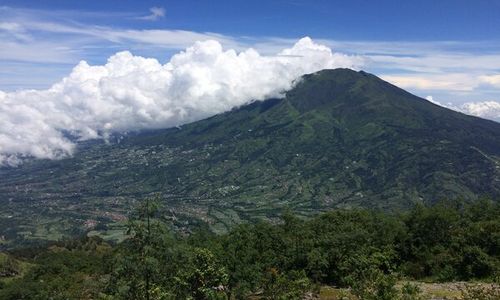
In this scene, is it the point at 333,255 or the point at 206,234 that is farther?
the point at 206,234

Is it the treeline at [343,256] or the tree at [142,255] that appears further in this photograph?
the treeline at [343,256]

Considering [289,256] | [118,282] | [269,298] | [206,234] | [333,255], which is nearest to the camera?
[118,282]

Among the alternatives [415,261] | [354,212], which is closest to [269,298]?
[415,261]

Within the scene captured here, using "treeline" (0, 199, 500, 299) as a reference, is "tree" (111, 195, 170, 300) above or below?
above

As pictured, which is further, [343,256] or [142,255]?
[343,256]

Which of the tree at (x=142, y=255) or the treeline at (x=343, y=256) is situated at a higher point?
the tree at (x=142, y=255)

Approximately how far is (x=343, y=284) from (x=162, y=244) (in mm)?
52930

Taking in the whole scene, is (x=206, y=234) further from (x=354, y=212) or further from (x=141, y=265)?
(x=141, y=265)

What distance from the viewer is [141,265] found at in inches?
1077

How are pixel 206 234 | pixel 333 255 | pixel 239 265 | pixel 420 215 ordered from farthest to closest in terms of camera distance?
pixel 206 234 → pixel 420 215 → pixel 333 255 → pixel 239 265

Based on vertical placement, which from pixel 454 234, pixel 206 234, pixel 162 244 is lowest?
pixel 206 234

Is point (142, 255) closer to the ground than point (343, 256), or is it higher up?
higher up

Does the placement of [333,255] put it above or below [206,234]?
above

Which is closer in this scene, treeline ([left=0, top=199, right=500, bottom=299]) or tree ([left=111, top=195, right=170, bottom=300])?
tree ([left=111, top=195, right=170, bottom=300])
